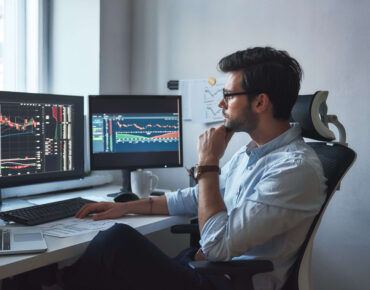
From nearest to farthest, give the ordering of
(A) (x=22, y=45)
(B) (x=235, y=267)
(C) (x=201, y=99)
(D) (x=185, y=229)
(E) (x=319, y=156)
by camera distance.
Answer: (B) (x=235, y=267), (E) (x=319, y=156), (D) (x=185, y=229), (C) (x=201, y=99), (A) (x=22, y=45)

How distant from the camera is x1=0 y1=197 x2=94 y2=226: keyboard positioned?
4.74ft

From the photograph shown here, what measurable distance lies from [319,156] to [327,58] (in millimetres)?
736

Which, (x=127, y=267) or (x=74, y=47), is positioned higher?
(x=74, y=47)

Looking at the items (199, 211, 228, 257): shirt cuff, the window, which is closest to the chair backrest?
(199, 211, 228, 257): shirt cuff

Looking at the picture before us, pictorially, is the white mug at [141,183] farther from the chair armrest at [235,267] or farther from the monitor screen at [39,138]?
the chair armrest at [235,267]

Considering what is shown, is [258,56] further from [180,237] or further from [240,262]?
[180,237]

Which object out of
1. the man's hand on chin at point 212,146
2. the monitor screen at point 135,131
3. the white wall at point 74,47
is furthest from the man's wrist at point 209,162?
the white wall at point 74,47

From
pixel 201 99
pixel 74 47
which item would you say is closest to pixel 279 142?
pixel 201 99

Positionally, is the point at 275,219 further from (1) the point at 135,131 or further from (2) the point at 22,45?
(2) the point at 22,45

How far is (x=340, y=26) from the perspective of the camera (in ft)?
6.13

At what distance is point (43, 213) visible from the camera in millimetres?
1533

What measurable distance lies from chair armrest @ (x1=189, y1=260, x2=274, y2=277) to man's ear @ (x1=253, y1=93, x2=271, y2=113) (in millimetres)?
514

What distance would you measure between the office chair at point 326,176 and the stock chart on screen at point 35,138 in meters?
0.91

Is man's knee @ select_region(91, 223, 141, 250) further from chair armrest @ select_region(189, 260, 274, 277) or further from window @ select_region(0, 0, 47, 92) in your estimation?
window @ select_region(0, 0, 47, 92)
